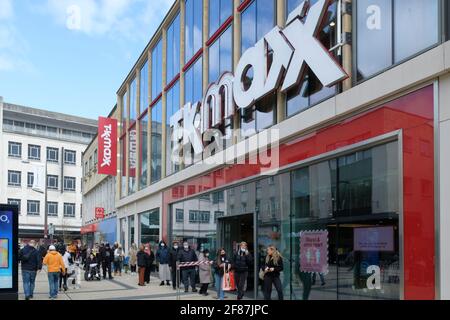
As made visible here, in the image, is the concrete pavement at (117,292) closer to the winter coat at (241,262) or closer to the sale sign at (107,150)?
the winter coat at (241,262)

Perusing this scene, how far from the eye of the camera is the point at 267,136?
1505cm

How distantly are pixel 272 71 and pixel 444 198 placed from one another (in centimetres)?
704

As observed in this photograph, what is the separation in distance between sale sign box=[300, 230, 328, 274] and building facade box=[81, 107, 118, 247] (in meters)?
27.1

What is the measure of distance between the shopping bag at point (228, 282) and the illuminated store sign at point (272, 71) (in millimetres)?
5213

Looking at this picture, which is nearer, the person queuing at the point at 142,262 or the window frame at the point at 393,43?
the window frame at the point at 393,43

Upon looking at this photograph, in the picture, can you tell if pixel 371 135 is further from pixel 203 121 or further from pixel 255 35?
pixel 203 121

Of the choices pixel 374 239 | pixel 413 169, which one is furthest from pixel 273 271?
pixel 413 169

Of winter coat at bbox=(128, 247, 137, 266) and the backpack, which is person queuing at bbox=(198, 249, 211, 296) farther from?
winter coat at bbox=(128, 247, 137, 266)

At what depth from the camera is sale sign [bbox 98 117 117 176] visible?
3666 cm

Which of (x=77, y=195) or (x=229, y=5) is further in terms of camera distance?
(x=77, y=195)

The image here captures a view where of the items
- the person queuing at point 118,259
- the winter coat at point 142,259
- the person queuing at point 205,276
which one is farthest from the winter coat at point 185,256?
the person queuing at point 118,259

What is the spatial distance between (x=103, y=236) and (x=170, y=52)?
22.5m

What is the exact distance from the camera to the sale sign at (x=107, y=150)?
A: 3666cm
